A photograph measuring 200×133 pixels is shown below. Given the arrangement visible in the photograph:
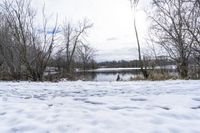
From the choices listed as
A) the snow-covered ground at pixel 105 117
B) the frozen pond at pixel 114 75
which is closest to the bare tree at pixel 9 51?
the frozen pond at pixel 114 75

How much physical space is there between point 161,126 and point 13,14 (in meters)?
14.1

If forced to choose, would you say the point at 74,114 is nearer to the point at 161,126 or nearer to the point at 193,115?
the point at 161,126

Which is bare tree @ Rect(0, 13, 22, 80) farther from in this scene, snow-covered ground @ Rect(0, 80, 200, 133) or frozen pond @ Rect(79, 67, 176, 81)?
snow-covered ground @ Rect(0, 80, 200, 133)

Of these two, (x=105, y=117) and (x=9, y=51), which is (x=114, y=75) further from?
(x=105, y=117)

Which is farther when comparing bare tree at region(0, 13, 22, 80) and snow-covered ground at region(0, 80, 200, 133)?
bare tree at region(0, 13, 22, 80)

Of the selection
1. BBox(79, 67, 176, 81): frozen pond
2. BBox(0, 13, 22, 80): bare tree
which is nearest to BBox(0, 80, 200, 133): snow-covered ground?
BBox(79, 67, 176, 81): frozen pond

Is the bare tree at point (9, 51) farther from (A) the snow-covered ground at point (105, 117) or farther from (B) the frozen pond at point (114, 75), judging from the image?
(A) the snow-covered ground at point (105, 117)

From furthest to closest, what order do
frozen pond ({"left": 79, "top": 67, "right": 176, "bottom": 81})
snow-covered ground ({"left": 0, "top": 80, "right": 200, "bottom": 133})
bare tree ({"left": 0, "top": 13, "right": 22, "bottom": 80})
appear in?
bare tree ({"left": 0, "top": 13, "right": 22, "bottom": 80})
frozen pond ({"left": 79, "top": 67, "right": 176, "bottom": 81})
snow-covered ground ({"left": 0, "top": 80, "right": 200, "bottom": 133})

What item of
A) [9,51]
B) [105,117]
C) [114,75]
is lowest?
[105,117]

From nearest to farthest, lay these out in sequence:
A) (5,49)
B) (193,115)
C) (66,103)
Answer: (193,115)
(66,103)
(5,49)

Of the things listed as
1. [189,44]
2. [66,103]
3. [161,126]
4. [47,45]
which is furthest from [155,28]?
[161,126]

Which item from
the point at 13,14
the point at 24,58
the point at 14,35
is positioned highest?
the point at 13,14

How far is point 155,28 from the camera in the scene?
1984cm

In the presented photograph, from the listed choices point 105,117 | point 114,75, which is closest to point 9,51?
point 114,75
